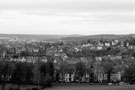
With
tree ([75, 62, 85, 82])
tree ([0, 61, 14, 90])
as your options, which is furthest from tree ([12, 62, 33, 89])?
tree ([75, 62, 85, 82])

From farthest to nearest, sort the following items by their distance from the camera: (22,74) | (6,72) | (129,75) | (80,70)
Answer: (80,70) → (129,75) → (22,74) → (6,72)

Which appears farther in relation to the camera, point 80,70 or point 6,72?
point 80,70

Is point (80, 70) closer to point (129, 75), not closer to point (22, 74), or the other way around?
point (129, 75)

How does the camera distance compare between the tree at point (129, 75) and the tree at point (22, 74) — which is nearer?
the tree at point (22, 74)

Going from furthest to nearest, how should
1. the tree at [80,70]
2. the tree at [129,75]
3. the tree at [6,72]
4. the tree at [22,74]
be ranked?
1. the tree at [80,70]
2. the tree at [129,75]
3. the tree at [6,72]
4. the tree at [22,74]

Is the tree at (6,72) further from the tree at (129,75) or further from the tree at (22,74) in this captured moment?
the tree at (129,75)

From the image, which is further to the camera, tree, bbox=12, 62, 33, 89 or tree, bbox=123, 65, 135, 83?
tree, bbox=123, 65, 135, 83

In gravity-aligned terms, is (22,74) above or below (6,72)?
below

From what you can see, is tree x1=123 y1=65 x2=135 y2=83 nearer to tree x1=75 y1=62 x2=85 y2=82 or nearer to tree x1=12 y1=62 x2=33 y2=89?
tree x1=75 y1=62 x2=85 y2=82

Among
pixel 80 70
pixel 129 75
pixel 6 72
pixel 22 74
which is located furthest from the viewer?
pixel 80 70

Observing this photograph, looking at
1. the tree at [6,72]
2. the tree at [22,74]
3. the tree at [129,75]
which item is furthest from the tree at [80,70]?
the tree at [6,72]

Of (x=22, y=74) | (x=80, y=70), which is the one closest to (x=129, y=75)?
(x=80, y=70)

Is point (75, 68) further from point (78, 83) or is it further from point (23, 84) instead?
point (23, 84)
